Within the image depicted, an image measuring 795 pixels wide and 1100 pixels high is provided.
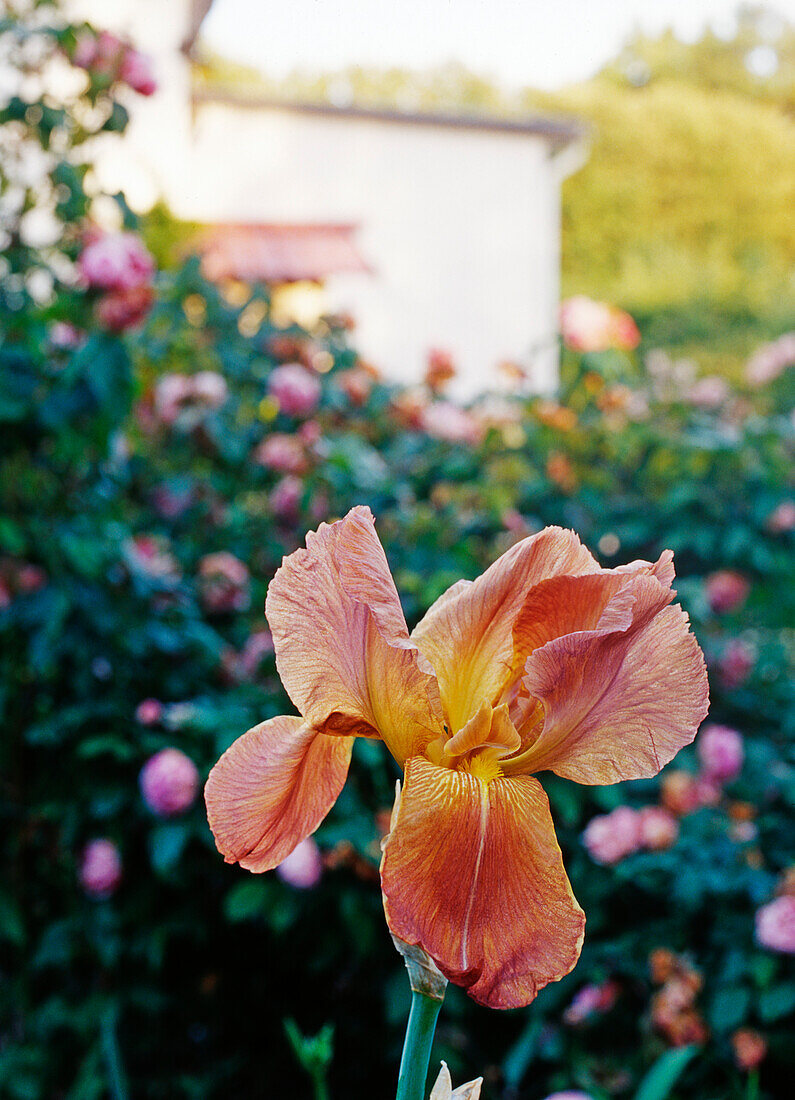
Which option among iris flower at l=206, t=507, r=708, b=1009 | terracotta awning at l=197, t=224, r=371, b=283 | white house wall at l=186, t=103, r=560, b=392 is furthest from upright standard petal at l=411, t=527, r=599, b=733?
white house wall at l=186, t=103, r=560, b=392

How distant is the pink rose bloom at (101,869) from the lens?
157 cm

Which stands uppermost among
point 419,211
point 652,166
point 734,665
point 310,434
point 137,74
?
point 137,74

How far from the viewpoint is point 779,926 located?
3.96 ft

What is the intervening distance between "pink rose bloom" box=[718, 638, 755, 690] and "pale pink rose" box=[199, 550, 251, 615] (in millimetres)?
845

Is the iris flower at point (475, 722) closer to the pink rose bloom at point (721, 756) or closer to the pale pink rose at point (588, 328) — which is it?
the pink rose bloom at point (721, 756)

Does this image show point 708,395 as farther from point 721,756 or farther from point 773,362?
point 721,756

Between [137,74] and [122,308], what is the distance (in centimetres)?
48

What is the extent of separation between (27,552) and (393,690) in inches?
54.2

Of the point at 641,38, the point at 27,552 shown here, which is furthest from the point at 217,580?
the point at 641,38

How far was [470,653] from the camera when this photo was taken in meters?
0.46

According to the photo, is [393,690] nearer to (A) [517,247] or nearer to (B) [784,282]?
(A) [517,247]

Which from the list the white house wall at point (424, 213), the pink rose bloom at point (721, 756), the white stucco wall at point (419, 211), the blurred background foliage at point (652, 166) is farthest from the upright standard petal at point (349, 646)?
the blurred background foliage at point (652, 166)

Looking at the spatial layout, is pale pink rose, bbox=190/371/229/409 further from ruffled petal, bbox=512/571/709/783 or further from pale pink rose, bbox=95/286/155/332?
ruffled petal, bbox=512/571/709/783

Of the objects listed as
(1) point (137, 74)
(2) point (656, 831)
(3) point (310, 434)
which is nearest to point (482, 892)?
(2) point (656, 831)
